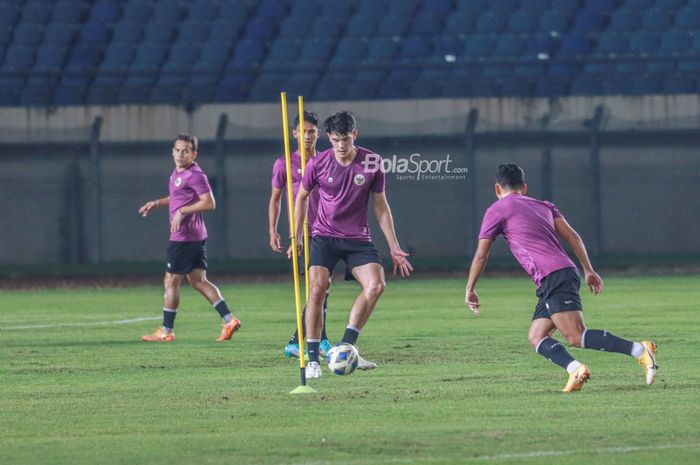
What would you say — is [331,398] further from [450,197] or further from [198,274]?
[450,197]

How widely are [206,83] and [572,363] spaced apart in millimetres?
19619

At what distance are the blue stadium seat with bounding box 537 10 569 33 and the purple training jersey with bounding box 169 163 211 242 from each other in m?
16.8

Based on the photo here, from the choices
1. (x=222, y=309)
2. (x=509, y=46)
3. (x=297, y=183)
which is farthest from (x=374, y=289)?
(x=509, y=46)

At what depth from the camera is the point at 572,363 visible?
948 cm

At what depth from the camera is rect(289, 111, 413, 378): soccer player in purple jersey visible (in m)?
11.1

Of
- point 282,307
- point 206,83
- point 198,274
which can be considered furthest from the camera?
point 206,83

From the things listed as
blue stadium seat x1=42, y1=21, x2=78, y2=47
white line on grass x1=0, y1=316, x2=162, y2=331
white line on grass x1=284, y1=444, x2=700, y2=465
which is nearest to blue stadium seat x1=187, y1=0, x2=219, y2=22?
blue stadium seat x1=42, y1=21, x2=78, y2=47

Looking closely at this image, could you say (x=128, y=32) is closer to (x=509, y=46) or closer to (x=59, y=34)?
(x=59, y=34)

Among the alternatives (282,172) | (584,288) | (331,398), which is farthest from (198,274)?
(584,288)

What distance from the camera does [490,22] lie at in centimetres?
3062

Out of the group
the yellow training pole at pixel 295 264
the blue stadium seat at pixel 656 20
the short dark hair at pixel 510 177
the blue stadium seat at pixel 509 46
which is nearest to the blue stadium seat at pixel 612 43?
the blue stadium seat at pixel 656 20

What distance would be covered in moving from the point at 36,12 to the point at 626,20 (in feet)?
39.7

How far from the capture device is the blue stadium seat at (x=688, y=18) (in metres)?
30.1

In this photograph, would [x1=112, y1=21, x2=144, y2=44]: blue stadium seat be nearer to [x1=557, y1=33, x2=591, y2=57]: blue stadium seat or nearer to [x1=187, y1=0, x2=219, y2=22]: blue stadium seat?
[x1=187, y1=0, x2=219, y2=22]: blue stadium seat
